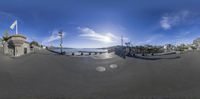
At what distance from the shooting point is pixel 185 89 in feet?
23.1

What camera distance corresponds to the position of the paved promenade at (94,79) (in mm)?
6449

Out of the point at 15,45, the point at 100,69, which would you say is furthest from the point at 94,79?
the point at 15,45

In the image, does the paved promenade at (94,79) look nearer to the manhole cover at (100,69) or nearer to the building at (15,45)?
the manhole cover at (100,69)

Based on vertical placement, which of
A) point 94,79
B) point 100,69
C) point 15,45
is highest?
point 15,45

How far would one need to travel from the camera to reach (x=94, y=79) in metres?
7.69

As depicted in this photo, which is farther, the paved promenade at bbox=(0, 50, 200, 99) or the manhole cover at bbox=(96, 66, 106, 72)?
the manhole cover at bbox=(96, 66, 106, 72)

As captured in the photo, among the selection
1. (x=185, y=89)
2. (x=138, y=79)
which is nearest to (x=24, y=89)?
(x=138, y=79)

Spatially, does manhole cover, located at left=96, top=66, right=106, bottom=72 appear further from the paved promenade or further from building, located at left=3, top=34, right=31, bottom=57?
building, located at left=3, top=34, right=31, bottom=57

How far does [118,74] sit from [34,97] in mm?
4071

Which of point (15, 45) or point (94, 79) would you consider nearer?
Result: point (94, 79)

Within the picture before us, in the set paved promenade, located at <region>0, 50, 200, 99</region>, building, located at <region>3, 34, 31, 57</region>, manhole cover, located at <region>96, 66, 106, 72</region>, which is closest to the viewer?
paved promenade, located at <region>0, 50, 200, 99</region>

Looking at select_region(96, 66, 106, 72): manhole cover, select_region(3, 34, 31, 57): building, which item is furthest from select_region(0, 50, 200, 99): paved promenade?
→ select_region(3, 34, 31, 57): building

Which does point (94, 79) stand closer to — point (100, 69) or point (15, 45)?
point (100, 69)

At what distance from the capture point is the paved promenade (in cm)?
645
